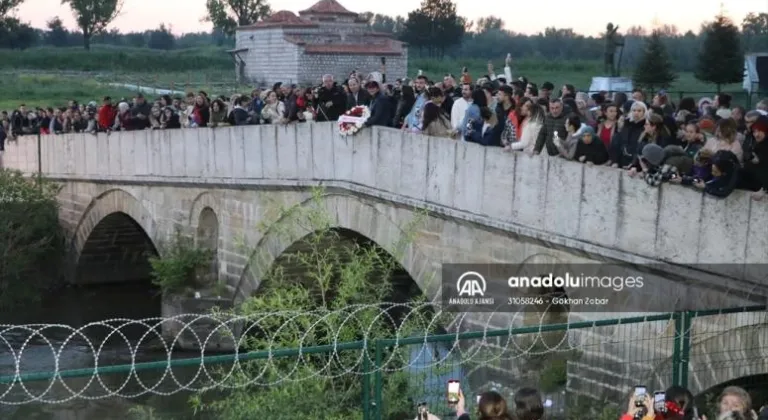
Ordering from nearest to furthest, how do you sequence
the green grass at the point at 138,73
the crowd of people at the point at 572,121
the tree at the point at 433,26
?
the crowd of people at the point at 572,121
the green grass at the point at 138,73
the tree at the point at 433,26

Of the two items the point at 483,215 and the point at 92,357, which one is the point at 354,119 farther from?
the point at 92,357

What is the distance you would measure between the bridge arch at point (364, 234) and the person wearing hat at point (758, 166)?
4.80 m

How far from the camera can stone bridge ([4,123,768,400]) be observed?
952cm

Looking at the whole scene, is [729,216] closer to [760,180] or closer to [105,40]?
[760,180]

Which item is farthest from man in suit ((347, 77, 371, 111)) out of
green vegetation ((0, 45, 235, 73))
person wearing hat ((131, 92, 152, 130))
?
green vegetation ((0, 45, 235, 73))

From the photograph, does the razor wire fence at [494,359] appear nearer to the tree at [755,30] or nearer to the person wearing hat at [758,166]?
the person wearing hat at [758,166]

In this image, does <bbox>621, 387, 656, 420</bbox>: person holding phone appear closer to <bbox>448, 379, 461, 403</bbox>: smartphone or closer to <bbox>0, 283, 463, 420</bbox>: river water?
<bbox>448, 379, 461, 403</bbox>: smartphone

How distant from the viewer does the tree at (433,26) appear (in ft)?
232

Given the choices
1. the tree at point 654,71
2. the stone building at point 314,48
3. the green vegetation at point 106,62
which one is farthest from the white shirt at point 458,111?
the green vegetation at point 106,62

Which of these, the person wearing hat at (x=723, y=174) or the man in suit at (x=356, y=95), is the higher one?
the man in suit at (x=356, y=95)

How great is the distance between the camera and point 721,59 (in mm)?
26438

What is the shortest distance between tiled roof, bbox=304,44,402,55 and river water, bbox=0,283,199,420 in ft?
69.3

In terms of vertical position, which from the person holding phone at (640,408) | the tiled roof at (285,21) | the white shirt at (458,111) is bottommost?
the person holding phone at (640,408)

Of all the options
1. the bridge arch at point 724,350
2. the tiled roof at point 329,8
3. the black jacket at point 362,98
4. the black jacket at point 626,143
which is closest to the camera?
the bridge arch at point 724,350
